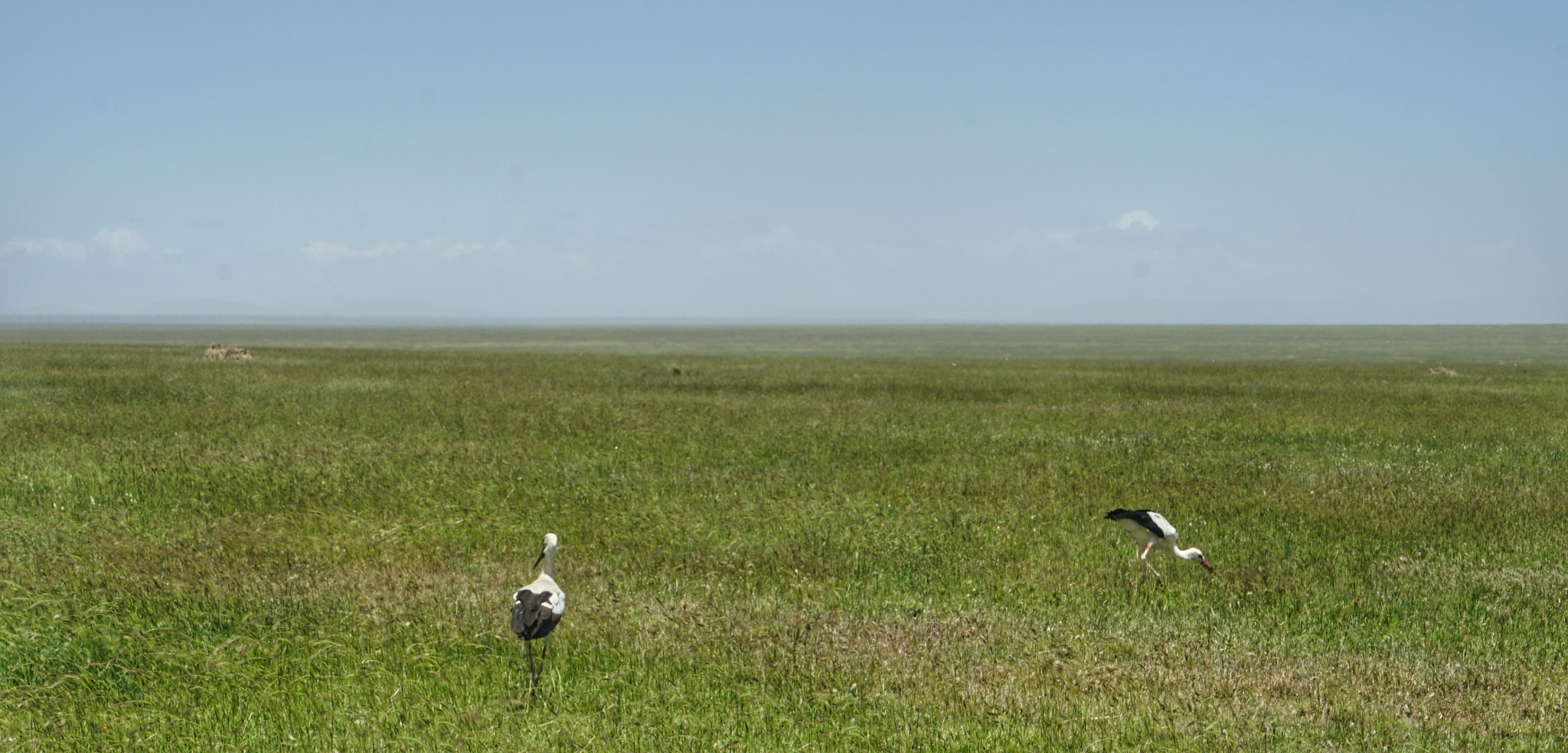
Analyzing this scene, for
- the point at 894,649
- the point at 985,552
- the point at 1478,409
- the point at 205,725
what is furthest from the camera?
the point at 1478,409

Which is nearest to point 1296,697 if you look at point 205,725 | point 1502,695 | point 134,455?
point 1502,695

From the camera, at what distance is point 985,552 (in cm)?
1092

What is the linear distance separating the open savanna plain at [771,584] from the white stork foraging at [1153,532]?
0.89 ft

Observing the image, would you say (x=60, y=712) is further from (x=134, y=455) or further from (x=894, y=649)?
(x=134, y=455)

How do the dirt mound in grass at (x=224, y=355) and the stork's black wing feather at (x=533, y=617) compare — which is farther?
the dirt mound in grass at (x=224, y=355)

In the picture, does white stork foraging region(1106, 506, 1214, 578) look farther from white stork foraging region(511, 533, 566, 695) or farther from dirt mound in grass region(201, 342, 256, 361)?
dirt mound in grass region(201, 342, 256, 361)

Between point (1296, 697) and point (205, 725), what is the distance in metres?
6.69

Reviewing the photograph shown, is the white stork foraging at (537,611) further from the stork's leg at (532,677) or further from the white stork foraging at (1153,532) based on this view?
the white stork foraging at (1153,532)

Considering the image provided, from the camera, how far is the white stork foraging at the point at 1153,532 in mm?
9953

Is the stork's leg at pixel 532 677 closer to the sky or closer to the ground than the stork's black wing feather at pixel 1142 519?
closer to the ground

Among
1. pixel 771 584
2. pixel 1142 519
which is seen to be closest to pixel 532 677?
pixel 771 584

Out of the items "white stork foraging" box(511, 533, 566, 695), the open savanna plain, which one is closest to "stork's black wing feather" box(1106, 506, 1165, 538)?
the open savanna plain

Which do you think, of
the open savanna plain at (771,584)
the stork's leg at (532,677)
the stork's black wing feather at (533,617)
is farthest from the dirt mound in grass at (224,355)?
the stork's black wing feather at (533,617)

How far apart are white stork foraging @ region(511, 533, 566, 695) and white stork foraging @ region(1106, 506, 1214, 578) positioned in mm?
5673
